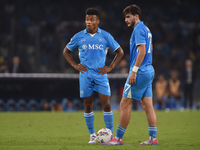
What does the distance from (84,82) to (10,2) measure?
17175 millimetres

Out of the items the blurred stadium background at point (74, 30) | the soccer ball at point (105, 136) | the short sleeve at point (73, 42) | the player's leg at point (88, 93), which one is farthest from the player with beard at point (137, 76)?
the blurred stadium background at point (74, 30)

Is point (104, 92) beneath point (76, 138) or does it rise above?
above

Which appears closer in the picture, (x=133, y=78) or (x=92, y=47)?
(x=133, y=78)

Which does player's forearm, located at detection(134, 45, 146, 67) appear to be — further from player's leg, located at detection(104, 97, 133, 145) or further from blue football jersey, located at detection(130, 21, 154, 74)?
player's leg, located at detection(104, 97, 133, 145)

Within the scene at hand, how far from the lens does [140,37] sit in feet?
18.2

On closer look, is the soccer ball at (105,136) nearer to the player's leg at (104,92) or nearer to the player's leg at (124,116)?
the player's leg at (124,116)

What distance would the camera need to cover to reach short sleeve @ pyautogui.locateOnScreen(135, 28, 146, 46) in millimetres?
5555

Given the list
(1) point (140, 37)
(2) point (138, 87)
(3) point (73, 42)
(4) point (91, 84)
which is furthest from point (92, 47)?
(2) point (138, 87)

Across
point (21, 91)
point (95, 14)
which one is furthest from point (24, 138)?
point (21, 91)

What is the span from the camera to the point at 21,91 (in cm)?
1379

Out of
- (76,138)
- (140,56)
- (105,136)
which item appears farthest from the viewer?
(76,138)

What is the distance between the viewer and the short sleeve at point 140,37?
555cm

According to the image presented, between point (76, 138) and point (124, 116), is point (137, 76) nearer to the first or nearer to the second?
point (124, 116)

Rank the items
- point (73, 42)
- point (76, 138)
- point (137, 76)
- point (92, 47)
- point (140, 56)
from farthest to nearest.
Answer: point (76, 138)
point (73, 42)
point (92, 47)
point (137, 76)
point (140, 56)
